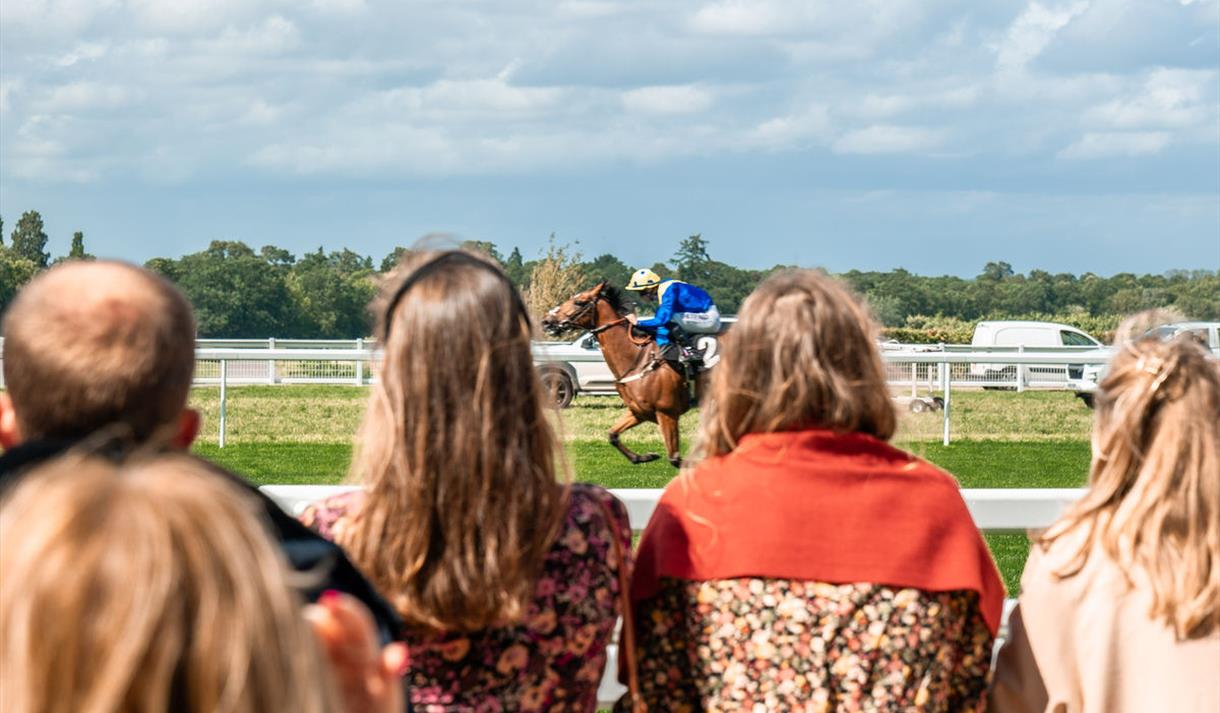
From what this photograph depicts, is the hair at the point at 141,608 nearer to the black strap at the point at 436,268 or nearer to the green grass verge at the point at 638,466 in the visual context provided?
the black strap at the point at 436,268

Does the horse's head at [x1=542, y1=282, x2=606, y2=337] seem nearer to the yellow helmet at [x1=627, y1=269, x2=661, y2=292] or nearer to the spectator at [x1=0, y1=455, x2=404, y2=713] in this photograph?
the yellow helmet at [x1=627, y1=269, x2=661, y2=292]

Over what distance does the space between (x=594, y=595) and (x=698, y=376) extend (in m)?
11.3

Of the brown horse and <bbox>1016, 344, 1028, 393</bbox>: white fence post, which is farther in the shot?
<bbox>1016, 344, 1028, 393</bbox>: white fence post

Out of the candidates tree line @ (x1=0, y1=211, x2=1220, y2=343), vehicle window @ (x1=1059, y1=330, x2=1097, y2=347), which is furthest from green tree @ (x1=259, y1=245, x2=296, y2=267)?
vehicle window @ (x1=1059, y1=330, x2=1097, y2=347)

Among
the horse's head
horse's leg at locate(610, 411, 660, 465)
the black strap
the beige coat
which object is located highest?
the black strap

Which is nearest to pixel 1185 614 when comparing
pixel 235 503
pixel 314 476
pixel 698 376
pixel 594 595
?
pixel 594 595

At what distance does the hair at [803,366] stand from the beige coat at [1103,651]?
0.35 m

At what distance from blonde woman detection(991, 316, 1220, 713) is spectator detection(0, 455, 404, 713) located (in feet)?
5.22

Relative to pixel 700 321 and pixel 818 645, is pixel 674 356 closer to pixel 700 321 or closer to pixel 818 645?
pixel 700 321

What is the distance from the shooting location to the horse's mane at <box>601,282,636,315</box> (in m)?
14.1

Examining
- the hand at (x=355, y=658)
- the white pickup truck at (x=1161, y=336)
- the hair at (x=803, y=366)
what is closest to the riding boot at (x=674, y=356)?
the white pickup truck at (x=1161, y=336)

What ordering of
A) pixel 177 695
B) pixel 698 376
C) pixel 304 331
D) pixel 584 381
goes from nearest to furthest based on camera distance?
1. pixel 177 695
2. pixel 698 376
3. pixel 584 381
4. pixel 304 331

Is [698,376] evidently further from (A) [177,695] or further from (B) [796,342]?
(A) [177,695]

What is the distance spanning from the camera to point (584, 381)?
935 inches
